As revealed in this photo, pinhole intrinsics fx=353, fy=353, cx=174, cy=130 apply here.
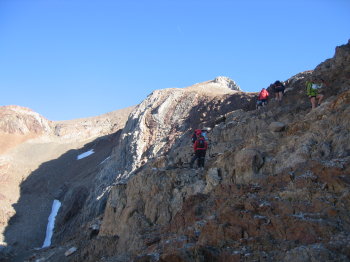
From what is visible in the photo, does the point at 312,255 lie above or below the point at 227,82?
below

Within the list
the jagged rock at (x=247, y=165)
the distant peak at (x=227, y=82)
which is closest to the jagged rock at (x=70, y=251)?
the jagged rock at (x=247, y=165)

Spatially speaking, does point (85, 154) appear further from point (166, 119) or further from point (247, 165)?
point (247, 165)

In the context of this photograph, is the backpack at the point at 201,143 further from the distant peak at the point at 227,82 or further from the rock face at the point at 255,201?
the distant peak at the point at 227,82

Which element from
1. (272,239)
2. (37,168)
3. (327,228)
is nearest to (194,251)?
(272,239)

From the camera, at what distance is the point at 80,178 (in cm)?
5475

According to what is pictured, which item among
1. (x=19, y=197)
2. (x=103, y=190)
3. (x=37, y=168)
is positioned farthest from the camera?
(x=37, y=168)

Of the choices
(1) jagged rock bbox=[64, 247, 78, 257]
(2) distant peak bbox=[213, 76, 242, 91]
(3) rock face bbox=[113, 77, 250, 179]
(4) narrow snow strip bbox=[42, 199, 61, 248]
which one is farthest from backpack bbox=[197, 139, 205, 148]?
(2) distant peak bbox=[213, 76, 242, 91]

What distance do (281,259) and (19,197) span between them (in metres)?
53.1

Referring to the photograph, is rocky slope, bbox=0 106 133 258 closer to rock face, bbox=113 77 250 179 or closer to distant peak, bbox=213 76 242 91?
rock face, bbox=113 77 250 179

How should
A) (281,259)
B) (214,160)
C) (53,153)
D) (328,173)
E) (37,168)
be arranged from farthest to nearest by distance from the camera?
(53,153)
(37,168)
(214,160)
(328,173)
(281,259)

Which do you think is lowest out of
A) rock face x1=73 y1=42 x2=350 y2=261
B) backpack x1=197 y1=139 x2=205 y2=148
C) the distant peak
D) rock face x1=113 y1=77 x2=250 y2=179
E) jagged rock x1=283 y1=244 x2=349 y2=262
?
jagged rock x1=283 y1=244 x2=349 y2=262

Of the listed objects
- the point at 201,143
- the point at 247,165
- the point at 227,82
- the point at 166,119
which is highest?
the point at 227,82

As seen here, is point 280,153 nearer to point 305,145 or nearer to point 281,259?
point 305,145

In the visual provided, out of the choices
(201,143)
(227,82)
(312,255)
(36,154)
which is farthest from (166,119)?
(312,255)
